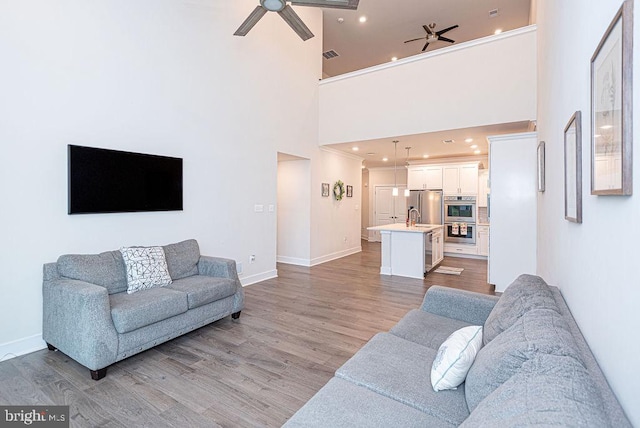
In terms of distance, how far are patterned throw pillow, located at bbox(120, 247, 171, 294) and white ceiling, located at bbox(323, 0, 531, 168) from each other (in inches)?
170

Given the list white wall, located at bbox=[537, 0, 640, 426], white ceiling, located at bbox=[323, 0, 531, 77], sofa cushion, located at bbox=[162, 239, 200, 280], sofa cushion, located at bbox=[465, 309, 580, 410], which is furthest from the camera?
white ceiling, located at bbox=[323, 0, 531, 77]

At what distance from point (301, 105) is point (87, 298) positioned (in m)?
4.89

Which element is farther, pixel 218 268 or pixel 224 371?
pixel 218 268

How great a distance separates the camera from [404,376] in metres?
1.54

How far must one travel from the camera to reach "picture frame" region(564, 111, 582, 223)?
4.87 feet

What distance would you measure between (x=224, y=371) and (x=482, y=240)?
677cm

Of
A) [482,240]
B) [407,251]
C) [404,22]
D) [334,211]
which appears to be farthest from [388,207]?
[404,22]

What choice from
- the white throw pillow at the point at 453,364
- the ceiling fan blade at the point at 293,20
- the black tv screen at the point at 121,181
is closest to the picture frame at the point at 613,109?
the white throw pillow at the point at 453,364

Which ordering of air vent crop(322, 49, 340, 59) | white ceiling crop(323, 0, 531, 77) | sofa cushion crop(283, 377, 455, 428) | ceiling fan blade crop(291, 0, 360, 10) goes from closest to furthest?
1. sofa cushion crop(283, 377, 455, 428)
2. ceiling fan blade crop(291, 0, 360, 10)
3. white ceiling crop(323, 0, 531, 77)
4. air vent crop(322, 49, 340, 59)

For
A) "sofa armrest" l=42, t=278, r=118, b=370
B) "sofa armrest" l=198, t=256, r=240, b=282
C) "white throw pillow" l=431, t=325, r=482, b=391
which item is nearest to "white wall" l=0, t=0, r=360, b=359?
"sofa armrest" l=42, t=278, r=118, b=370

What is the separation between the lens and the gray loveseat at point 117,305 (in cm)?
238

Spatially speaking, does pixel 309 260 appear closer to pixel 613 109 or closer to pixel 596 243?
pixel 596 243

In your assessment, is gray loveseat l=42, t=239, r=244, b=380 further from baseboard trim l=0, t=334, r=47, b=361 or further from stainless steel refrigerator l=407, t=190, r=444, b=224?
stainless steel refrigerator l=407, t=190, r=444, b=224

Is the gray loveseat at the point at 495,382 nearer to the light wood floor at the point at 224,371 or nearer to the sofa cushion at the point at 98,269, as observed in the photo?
the light wood floor at the point at 224,371
